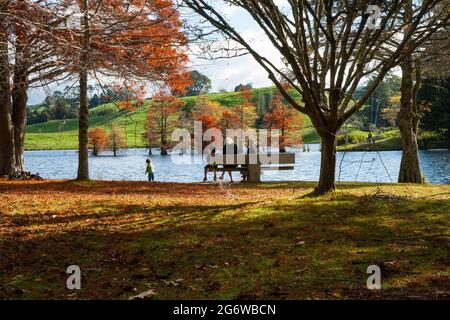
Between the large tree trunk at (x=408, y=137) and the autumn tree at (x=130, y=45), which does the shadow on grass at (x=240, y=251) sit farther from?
the large tree trunk at (x=408, y=137)

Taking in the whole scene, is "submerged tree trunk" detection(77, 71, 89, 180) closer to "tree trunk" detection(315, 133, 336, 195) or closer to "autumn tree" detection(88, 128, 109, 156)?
"tree trunk" detection(315, 133, 336, 195)

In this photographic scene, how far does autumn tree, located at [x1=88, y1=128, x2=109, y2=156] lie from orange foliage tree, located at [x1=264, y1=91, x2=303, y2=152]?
132 feet

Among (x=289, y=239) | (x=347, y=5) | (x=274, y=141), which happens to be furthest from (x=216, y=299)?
(x=274, y=141)

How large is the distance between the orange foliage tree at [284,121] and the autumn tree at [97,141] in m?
40.3

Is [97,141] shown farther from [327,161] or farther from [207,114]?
[327,161]

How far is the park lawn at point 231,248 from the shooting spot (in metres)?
4.87

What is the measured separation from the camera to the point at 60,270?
5.77 m

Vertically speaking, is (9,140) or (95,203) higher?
(9,140)

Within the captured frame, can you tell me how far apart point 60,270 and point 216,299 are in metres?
2.35

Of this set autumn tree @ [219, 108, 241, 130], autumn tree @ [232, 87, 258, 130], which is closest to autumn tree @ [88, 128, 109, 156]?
autumn tree @ [219, 108, 241, 130]

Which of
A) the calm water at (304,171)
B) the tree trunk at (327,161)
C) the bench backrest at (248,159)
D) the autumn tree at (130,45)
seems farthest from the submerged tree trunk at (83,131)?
the tree trunk at (327,161)
